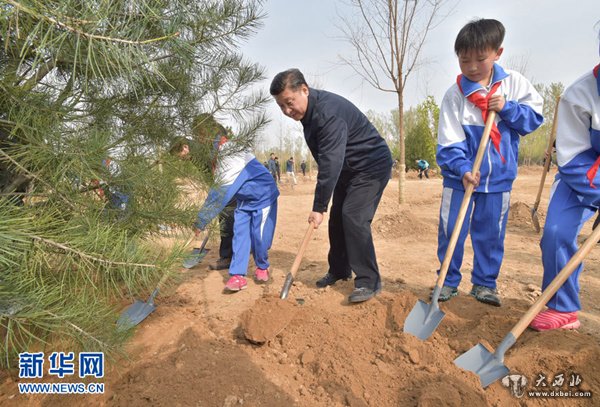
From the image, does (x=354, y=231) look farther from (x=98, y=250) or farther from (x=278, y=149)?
(x=278, y=149)

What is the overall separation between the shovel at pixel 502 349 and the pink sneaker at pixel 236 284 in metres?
Result: 1.62

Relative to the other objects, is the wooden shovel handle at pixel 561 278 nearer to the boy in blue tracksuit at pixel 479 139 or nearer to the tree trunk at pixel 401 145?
the boy in blue tracksuit at pixel 479 139

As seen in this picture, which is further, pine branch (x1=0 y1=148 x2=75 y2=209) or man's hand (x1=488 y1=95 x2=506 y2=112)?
man's hand (x1=488 y1=95 x2=506 y2=112)

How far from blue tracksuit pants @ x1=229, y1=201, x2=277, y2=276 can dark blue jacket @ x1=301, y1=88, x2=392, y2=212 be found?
2.54ft

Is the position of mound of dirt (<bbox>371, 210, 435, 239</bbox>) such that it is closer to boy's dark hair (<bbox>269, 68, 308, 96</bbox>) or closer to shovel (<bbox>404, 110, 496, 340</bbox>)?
shovel (<bbox>404, 110, 496, 340</bbox>)

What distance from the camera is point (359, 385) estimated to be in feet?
4.78

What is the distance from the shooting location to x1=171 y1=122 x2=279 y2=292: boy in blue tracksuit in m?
2.48

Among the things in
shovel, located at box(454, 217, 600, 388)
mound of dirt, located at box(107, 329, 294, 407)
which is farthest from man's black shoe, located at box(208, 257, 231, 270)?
shovel, located at box(454, 217, 600, 388)

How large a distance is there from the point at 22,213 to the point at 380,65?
20.4ft

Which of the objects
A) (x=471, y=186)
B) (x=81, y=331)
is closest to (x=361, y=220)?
(x=471, y=186)

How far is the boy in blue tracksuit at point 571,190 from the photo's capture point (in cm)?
166

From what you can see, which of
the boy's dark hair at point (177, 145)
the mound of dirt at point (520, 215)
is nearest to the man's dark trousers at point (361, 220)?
the boy's dark hair at point (177, 145)

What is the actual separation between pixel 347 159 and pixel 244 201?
0.96 m

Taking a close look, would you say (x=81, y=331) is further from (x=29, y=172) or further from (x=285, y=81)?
(x=285, y=81)
